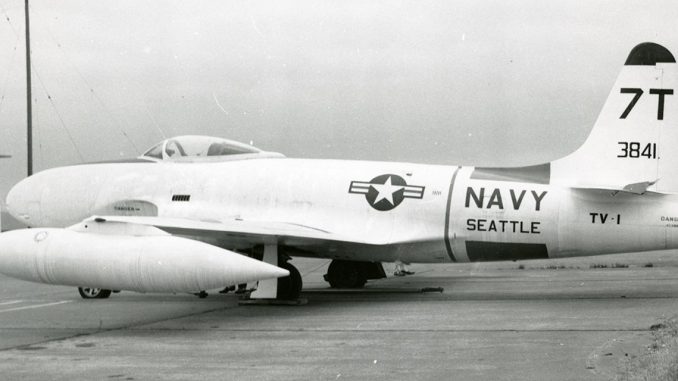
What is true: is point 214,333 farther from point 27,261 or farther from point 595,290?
point 595,290

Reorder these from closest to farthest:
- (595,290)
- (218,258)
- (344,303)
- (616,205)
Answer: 1. (218,258)
2. (616,205)
3. (344,303)
4. (595,290)

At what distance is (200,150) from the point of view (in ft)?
61.1

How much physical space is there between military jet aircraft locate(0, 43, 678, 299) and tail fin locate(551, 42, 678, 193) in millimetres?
19

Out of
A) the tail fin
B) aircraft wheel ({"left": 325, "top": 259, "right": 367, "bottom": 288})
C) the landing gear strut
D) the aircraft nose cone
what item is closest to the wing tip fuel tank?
the landing gear strut

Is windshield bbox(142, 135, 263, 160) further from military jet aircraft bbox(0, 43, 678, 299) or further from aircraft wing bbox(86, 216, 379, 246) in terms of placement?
aircraft wing bbox(86, 216, 379, 246)

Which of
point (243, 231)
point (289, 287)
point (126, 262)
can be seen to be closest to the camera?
point (126, 262)

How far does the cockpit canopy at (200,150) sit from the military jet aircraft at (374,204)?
3 cm

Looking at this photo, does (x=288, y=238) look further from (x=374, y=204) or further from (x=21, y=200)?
(x=21, y=200)

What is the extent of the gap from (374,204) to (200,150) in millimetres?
3879

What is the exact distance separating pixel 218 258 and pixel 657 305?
6.71 m

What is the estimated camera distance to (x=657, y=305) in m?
14.3

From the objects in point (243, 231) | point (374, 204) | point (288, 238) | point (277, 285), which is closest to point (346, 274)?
point (374, 204)

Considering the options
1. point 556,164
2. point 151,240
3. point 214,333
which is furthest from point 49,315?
point 556,164

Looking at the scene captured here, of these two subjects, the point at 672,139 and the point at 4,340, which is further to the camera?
the point at 672,139
